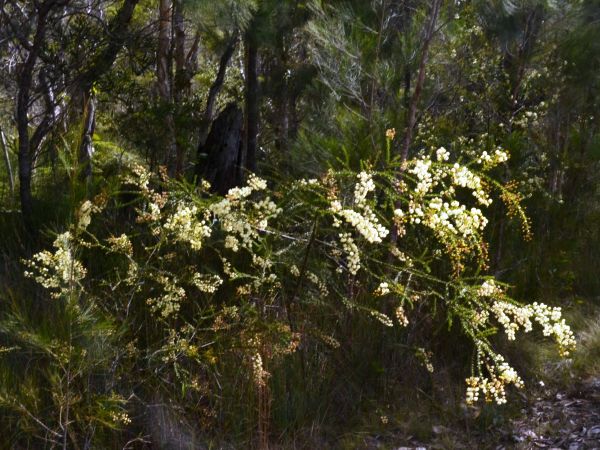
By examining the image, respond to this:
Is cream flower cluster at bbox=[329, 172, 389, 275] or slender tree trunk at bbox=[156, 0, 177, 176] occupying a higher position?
slender tree trunk at bbox=[156, 0, 177, 176]

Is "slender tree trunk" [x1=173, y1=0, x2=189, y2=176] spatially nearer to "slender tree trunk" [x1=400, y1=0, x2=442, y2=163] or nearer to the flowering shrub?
the flowering shrub

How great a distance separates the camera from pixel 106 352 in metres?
3.52

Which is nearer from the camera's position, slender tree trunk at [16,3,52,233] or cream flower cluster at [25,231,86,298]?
cream flower cluster at [25,231,86,298]

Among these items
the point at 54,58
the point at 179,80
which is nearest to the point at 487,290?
the point at 54,58

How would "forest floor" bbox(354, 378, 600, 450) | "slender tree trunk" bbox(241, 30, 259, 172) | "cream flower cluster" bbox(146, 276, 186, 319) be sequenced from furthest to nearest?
"slender tree trunk" bbox(241, 30, 259, 172), "forest floor" bbox(354, 378, 600, 450), "cream flower cluster" bbox(146, 276, 186, 319)

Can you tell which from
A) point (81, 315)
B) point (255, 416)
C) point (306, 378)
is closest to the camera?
point (81, 315)

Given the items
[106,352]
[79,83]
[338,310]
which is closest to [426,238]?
[338,310]

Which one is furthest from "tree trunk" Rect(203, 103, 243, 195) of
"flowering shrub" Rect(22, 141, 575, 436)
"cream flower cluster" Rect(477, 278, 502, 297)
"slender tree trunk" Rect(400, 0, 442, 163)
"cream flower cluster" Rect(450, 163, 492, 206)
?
"cream flower cluster" Rect(450, 163, 492, 206)

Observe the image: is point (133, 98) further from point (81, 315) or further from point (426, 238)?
point (81, 315)

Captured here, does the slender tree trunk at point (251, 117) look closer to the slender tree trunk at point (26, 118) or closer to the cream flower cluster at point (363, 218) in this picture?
the slender tree trunk at point (26, 118)

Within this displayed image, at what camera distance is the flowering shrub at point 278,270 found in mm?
3381

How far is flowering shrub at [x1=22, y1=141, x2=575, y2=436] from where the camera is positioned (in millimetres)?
3381

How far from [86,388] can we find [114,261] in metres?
1.04

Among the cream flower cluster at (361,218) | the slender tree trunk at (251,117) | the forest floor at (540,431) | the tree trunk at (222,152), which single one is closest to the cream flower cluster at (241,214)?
the cream flower cluster at (361,218)
